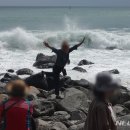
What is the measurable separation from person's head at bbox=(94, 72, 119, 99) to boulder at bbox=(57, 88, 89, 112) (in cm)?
580

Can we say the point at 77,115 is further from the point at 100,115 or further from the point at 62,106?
the point at 100,115

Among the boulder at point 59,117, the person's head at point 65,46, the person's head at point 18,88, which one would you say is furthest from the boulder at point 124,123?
the person's head at point 65,46

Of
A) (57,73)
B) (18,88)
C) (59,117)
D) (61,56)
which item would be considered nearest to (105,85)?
(18,88)

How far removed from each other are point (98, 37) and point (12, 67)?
48.7 ft

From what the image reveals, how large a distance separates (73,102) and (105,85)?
651cm

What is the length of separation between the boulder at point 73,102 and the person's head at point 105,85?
19.0ft

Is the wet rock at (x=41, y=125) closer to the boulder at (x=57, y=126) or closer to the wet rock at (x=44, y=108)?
the boulder at (x=57, y=126)

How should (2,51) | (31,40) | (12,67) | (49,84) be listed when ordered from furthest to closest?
(31,40), (2,51), (12,67), (49,84)

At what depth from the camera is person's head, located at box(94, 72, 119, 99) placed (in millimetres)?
4355

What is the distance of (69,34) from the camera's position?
36.8 m

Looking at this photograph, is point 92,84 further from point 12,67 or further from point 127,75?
point 12,67

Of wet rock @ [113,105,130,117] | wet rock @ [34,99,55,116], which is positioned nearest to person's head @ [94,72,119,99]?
wet rock @ [34,99,55,116]

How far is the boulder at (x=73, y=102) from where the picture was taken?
10.6m

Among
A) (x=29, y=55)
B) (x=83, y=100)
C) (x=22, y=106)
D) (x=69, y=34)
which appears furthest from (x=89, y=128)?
(x=69, y=34)
